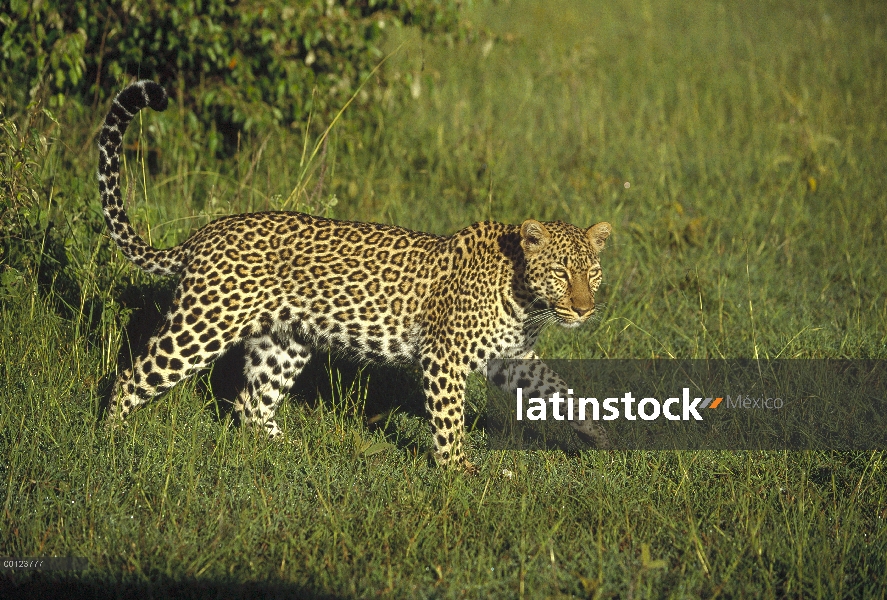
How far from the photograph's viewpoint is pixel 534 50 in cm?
1403

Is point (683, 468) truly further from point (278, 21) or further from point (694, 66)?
point (694, 66)

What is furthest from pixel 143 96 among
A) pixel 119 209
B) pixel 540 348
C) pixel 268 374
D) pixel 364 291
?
pixel 540 348

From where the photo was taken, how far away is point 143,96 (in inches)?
242

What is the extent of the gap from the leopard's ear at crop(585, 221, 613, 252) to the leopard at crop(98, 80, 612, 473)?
0.04 feet

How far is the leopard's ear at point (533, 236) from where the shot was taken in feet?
20.0

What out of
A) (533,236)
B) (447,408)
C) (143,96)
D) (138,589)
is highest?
(143,96)

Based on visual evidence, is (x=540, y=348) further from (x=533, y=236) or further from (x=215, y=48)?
(x=215, y=48)

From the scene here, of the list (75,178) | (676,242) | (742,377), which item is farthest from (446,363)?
(676,242)

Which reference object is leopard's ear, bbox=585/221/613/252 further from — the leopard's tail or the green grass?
the leopard's tail

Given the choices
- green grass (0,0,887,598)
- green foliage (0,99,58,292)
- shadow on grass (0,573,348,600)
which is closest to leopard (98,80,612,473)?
green grass (0,0,887,598)

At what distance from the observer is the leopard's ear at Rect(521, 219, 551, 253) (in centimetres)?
609

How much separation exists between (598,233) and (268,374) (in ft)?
7.25

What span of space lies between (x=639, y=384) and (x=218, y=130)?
4903mm

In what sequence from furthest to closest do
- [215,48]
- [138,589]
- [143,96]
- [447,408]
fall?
[215,48], [143,96], [447,408], [138,589]
